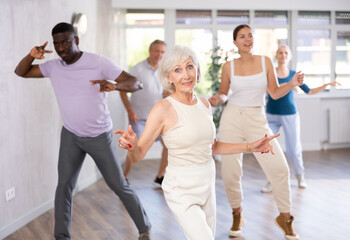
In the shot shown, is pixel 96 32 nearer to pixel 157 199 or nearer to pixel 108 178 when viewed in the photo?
pixel 157 199

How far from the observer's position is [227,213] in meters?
4.87

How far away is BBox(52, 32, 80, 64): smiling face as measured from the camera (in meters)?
3.58

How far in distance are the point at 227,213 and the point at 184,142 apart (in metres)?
2.54

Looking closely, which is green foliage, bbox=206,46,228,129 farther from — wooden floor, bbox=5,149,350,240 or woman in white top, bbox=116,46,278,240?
woman in white top, bbox=116,46,278,240

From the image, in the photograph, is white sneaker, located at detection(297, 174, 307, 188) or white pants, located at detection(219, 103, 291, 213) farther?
white sneaker, located at detection(297, 174, 307, 188)

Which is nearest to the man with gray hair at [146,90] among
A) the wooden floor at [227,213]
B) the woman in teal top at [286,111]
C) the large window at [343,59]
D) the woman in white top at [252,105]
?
the wooden floor at [227,213]

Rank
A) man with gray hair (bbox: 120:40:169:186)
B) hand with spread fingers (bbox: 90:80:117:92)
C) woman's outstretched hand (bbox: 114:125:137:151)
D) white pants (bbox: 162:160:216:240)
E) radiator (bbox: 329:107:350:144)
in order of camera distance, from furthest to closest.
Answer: radiator (bbox: 329:107:350:144), man with gray hair (bbox: 120:40:169:186), hand with spread fingers (bbox: 90:80:117:92), white pants (bbox: 162:160:216:240), woman's outstretched hand (bbox: 114:125:137:151)

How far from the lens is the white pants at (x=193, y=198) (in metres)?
2.41

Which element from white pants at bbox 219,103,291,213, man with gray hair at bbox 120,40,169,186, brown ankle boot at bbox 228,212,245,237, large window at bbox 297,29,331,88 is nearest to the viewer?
white pants at bbox 219,103,291,213

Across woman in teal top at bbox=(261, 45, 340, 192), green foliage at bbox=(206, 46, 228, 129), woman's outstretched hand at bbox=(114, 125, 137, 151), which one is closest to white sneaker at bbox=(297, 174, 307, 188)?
woman in teal top at bbox=(261, 45, 340, 192)

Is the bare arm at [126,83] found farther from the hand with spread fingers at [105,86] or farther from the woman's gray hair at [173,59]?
the woman's gray hair at [173,59]

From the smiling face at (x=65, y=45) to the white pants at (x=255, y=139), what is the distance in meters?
1.28

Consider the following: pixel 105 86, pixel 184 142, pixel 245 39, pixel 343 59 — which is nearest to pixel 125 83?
pixel 105 86

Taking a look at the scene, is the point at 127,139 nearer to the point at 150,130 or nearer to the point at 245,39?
the point at 150,130
